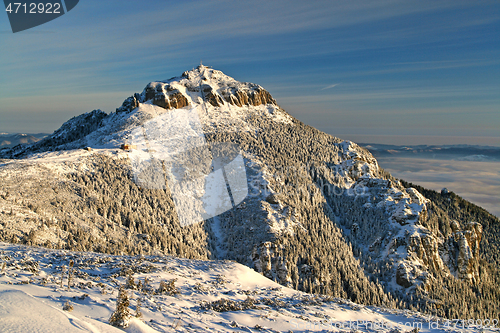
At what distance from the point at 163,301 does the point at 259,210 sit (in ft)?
278

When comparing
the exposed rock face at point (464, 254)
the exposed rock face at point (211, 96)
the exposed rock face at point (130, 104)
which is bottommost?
the exposed rock face at point (464, 254)

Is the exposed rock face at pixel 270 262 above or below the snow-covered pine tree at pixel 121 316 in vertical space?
below

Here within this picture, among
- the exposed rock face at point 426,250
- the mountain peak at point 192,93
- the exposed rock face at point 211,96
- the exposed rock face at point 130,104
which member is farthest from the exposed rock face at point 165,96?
the exposed rock face at point 426,250

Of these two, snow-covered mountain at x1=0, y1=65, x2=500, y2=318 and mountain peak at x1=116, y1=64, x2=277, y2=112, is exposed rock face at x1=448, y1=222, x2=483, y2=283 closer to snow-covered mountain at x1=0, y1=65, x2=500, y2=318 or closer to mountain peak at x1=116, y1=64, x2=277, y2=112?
snow-covered mountain at x1=0, y1=65, x2=500, y2=318

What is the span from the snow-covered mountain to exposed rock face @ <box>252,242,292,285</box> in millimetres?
324

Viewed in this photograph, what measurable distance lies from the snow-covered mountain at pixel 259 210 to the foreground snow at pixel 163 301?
24.0 metres

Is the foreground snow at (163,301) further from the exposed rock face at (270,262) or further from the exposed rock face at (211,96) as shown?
the exposed rock face at (211,96)

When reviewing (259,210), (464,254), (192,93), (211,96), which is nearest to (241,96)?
(211,96)

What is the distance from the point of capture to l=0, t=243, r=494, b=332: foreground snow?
15.1 metres

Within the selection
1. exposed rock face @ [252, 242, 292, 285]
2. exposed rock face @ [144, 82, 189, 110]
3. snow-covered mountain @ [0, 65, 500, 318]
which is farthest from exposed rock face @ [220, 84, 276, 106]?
exposed rock face @ [252, 242, 292, 285]

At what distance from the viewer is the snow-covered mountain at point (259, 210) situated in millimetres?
69500

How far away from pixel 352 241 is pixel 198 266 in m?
96.6

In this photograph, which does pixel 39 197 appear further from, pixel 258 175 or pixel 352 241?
pixel 352 241

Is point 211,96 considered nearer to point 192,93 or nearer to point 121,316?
point 192,93
